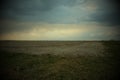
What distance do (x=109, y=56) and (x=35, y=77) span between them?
6.58 ft

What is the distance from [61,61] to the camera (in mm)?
3957

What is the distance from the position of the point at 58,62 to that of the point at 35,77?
2.54 feet

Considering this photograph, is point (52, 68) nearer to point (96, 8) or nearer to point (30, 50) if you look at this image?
point (30, 50)

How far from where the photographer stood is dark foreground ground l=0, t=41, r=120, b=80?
11.6ft

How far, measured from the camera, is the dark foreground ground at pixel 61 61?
354cm

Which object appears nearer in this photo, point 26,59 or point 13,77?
point 13,77

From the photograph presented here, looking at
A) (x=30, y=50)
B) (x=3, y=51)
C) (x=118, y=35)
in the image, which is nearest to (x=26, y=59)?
(x=30, y=50)

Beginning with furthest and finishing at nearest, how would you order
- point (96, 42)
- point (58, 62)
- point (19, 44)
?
point (19, 44) → point (96, 42) → point (58, 62)

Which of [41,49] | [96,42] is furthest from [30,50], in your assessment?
[96,42]

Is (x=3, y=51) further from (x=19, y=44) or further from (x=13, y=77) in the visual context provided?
(x=13, y=77)

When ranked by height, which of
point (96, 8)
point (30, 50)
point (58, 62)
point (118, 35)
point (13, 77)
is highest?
point (96, 8)

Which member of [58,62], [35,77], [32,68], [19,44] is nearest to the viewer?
[35,77]

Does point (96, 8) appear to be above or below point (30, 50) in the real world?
above

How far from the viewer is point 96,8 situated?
12.9ft
